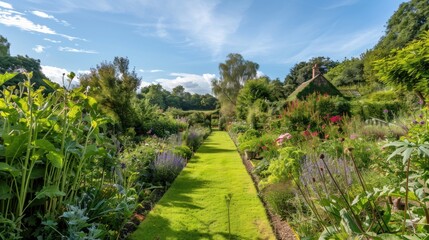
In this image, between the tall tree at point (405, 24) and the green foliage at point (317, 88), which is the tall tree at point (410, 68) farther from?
the tall tree at point (405, 24)

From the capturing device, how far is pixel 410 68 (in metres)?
3.44

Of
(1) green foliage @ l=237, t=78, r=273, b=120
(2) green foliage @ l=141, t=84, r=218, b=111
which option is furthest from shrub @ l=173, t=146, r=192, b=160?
(2) green foliage @ l=141, t=84, r=218, b=111

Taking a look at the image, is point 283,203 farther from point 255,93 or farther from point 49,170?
point 255,93

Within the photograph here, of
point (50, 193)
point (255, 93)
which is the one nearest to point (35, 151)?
point (50, 193)

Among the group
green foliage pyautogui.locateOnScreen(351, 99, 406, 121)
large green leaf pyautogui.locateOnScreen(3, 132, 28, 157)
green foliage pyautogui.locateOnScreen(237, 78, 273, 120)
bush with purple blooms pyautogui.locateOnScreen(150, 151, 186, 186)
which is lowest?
bush with purple blooms pyautogui.locateOnScreen(150, 151, 186, 186)

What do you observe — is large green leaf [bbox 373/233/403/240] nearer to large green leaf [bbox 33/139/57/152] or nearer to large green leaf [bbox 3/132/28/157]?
large green leaf [bbox 33/139/57/152]

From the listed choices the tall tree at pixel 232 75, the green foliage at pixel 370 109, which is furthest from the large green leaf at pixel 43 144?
the tall tree at pixel 232 75

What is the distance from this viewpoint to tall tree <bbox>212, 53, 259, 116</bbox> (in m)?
38.9

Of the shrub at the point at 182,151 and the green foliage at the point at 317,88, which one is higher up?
the green foliage at the point at 317,88

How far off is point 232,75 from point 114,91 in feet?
99.1

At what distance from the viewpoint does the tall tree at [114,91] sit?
33.2 feet

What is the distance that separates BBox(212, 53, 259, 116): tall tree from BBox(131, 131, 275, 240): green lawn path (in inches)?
1291

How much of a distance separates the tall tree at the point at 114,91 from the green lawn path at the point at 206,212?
5.12 metres

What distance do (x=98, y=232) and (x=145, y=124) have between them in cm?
1018
